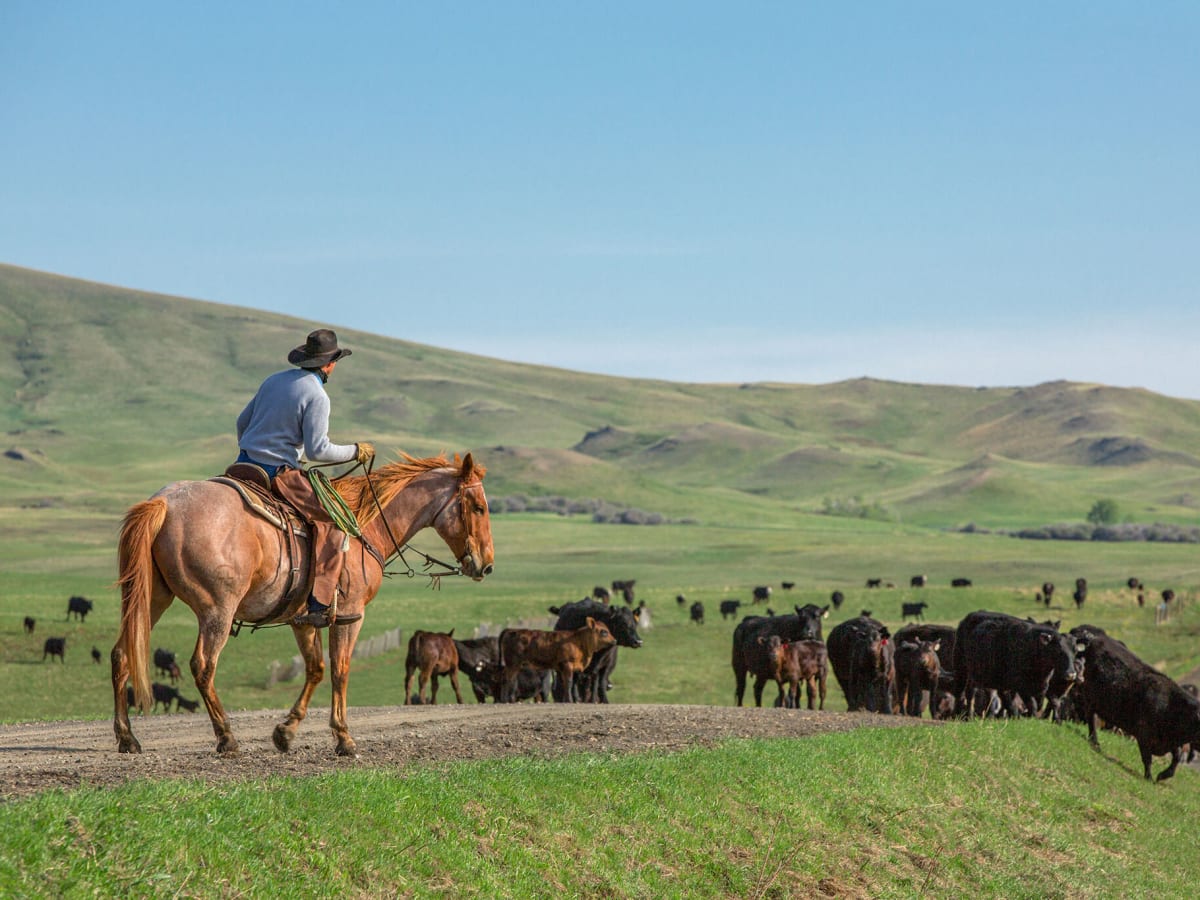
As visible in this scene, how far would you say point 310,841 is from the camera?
9008mm

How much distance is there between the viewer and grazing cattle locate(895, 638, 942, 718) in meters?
24.3

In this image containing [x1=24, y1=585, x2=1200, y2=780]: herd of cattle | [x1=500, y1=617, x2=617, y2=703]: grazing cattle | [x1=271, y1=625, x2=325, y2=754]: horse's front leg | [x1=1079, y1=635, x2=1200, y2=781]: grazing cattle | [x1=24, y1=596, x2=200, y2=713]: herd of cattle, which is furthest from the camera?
[x1=24, y1=596, x2=200, y2=713]: herd of cattle

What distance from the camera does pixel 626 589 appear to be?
203 ft

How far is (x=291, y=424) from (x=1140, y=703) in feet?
55.1

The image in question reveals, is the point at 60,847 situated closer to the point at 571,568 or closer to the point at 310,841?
the point at 310,841

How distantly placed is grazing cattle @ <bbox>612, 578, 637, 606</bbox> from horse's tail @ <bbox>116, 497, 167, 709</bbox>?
48292 mm

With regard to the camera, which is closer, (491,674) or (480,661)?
(491,674)

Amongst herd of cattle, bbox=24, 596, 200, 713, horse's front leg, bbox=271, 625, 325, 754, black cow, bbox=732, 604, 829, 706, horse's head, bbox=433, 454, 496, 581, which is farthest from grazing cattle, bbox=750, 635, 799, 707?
herd of cattle, bbox=24, 596, 200, 713

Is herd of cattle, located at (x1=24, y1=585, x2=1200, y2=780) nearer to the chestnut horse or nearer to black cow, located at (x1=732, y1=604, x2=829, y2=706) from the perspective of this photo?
black cow, located at (x1=732, y1=604, x2=829, y2=706)

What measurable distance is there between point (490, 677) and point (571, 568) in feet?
207

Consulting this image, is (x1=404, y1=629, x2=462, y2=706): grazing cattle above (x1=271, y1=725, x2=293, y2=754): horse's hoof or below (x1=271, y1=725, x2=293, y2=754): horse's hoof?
below

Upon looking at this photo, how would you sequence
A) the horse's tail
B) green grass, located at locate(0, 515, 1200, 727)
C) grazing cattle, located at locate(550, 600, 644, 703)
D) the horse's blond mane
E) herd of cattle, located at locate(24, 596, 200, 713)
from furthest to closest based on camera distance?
green grass, located at locate(0, 515, 1200, 727)
herd of cattle, located at locate(24, 596, 200, 713)
grazing cattle, located at locate(550, 600, 644, 703)
the horse's blond mane
the horse's tail

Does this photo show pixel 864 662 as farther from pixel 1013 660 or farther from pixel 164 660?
pixel 164 660

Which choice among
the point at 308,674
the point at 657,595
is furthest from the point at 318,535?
the point at 657,595
